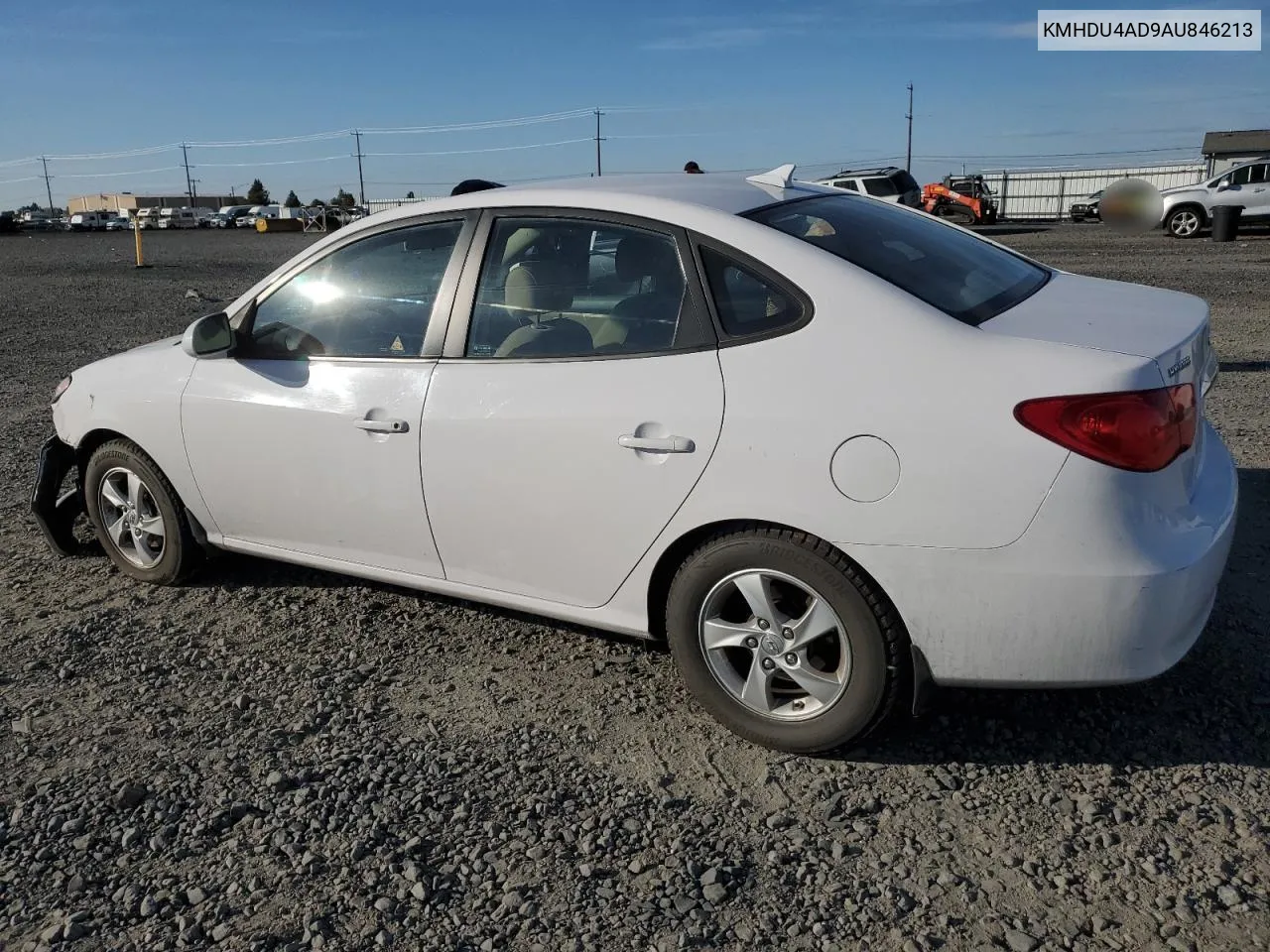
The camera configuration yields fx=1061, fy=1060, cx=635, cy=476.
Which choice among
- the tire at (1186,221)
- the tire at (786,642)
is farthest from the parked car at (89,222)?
the tire at (786,642)

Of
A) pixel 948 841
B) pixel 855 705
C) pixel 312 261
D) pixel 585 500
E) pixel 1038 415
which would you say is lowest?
pixel 948 841

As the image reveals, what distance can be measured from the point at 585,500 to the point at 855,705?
1009 millimetres

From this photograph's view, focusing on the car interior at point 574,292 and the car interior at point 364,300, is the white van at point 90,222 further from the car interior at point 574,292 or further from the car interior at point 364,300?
the car interior at point 574,292

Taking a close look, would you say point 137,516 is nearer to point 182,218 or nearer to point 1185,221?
point 1185,221

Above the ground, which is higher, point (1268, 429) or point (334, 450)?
point (334, 450)

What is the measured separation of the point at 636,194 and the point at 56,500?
131 inches

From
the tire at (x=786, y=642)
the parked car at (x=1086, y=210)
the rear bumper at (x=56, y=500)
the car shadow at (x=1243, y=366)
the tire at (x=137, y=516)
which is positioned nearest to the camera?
the tire at (x=786, y=642)

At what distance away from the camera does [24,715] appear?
3646 millimetres

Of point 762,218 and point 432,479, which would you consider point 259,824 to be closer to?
point 432,479

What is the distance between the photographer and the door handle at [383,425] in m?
3.62

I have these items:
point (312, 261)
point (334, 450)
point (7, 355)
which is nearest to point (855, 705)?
point (334, 450)

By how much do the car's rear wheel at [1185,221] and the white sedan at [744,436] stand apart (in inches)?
964

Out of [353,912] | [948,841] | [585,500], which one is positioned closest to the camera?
[353,912]

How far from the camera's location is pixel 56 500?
5027 mm
